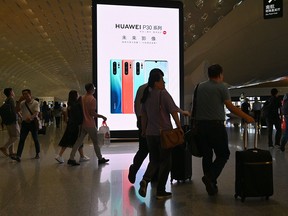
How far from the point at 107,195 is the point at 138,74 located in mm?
4300

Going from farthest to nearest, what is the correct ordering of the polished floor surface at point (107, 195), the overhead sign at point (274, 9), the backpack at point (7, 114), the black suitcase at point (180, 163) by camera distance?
the overhead sign at point (274, 9) → the backpack at point (7, 114) → the black suitcase at point (180, 163) → the polished floor surface at point (107, 195)

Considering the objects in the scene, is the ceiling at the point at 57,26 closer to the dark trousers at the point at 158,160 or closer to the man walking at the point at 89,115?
the man walking at the point at 89,115

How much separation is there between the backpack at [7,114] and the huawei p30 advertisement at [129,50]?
212cm

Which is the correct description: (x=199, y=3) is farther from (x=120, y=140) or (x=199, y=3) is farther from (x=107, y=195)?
(x=107, y=195)

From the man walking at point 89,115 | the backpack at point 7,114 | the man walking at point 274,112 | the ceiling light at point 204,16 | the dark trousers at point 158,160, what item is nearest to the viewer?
the dark trousers at point 158,160

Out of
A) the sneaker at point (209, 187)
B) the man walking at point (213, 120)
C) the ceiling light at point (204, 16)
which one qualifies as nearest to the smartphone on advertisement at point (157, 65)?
the man walking at point (213, 120)

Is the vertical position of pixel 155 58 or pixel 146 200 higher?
pixel 155 58

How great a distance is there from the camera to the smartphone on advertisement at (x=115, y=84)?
909 centimetres

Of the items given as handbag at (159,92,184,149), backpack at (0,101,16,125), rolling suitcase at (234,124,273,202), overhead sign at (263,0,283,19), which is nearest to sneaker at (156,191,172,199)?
handbag at (159,92,184,149)

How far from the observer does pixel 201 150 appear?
17.4ft

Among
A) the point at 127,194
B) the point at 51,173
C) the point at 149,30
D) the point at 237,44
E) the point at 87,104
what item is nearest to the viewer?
the point at 127,194

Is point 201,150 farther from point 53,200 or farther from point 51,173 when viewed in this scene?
point 51,173

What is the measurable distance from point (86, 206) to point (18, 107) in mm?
5528

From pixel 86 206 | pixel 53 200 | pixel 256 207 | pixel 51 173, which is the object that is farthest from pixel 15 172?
pixel 256 207
